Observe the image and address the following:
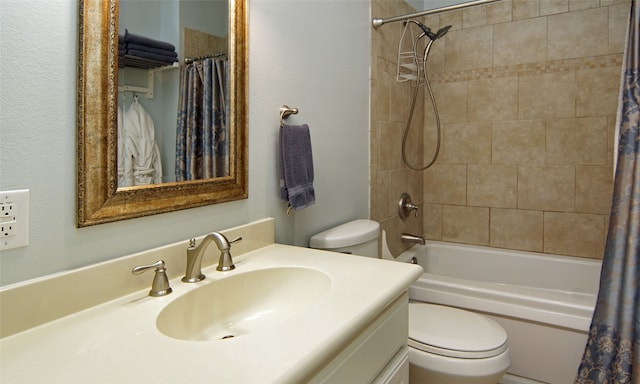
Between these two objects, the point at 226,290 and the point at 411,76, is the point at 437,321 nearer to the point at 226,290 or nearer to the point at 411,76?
the point at 226,290

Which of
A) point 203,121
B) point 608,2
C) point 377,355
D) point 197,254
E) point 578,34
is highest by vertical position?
point 608,2

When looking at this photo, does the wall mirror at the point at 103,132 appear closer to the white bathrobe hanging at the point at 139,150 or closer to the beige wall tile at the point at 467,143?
the white bathrobe hanging at the point at 139,150

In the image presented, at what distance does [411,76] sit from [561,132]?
3.29 ft

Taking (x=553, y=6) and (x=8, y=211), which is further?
(x=553, y=6)

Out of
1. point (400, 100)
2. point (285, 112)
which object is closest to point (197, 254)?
point (285, 112)

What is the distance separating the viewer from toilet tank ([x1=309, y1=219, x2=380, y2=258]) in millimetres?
1683

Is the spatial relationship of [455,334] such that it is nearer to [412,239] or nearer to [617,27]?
[412,239]

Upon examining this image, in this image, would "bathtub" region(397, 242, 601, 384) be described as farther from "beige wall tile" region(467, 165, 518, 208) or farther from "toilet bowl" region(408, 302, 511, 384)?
"beige wall tile" region(467, 165, 518, 208)

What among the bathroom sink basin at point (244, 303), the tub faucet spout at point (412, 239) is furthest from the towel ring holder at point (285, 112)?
the tub faucet spout at point (412, 239)

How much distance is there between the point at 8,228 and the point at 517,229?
2728 millimetres

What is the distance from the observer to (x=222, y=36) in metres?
1.32

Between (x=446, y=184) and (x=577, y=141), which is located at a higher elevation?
(x=577, y=141)

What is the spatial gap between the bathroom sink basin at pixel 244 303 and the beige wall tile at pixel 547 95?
2.12 meters

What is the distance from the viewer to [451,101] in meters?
2.90
